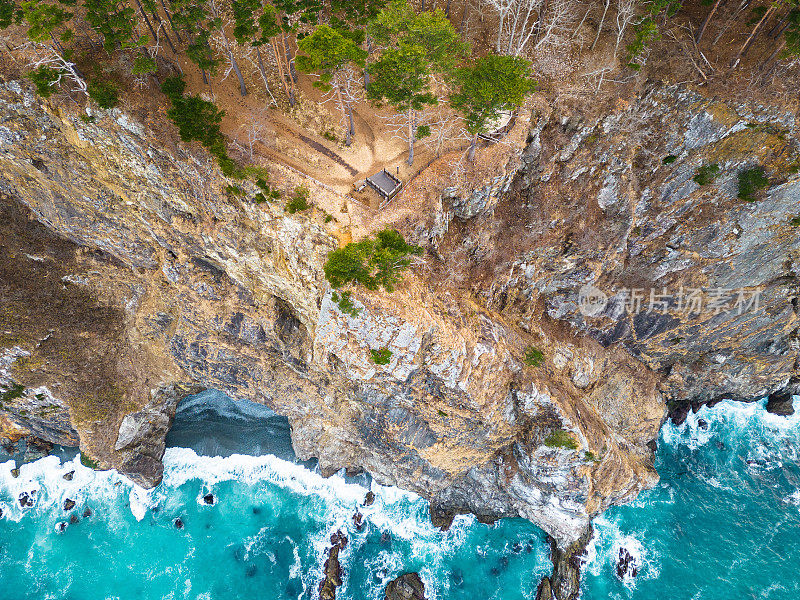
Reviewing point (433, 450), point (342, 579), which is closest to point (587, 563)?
point (433, 450)

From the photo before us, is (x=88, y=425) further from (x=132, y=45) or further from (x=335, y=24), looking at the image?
(x=335, y=24)

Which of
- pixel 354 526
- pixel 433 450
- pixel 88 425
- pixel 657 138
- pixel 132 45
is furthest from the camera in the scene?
pixel 354 526

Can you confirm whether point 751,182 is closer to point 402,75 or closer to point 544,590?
point 402,75

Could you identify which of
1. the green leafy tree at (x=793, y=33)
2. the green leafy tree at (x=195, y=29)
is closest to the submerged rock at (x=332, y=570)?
the green leafy tree at (x=195, y=29)

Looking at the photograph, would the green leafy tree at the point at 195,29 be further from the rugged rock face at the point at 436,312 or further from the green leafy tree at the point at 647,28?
the green leafy tree at the point at 647,28

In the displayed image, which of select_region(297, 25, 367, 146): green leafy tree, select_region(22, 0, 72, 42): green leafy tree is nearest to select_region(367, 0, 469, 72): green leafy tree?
select_region(297, 25, 367, 146): green leafy tree

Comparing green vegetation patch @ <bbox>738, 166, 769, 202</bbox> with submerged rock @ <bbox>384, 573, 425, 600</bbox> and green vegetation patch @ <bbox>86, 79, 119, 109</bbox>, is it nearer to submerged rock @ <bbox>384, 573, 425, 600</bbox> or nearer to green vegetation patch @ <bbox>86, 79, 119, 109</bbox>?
submerged rock @ <bbox>384, 573, 425, 600</bbox>

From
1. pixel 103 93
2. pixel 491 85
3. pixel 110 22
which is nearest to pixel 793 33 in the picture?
pixel 491 85

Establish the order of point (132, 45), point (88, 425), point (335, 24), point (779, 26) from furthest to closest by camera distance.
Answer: point (88, 425)
point (779, 26)
point (335, 24)
point (132, 45)
